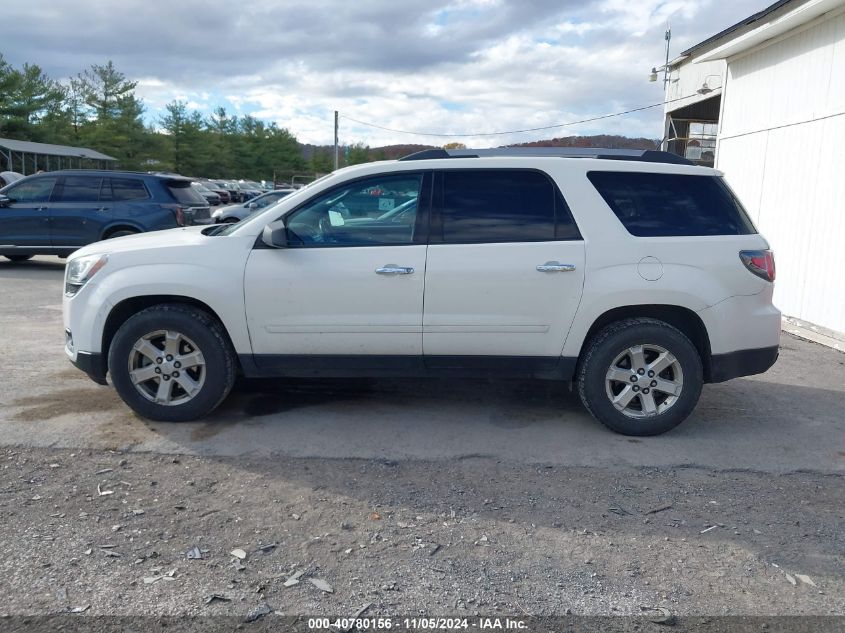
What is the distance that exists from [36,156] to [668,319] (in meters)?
42.6

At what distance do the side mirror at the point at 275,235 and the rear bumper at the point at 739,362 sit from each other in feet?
10.1

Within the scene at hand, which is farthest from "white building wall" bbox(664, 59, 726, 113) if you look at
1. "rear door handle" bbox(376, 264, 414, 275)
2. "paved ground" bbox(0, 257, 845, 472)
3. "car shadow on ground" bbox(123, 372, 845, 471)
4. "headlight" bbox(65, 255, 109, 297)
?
"headlight" bbox(65, 255, 109, 297)

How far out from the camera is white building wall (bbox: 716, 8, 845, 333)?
9.12m

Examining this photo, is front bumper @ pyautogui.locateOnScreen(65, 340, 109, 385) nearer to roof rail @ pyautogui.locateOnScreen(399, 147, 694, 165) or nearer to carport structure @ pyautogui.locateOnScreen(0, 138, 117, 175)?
roof rail @ pyautogui.locateOnScreen(399, 147, 694, 165)

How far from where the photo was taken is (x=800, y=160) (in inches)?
392

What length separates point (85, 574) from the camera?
11.2ft

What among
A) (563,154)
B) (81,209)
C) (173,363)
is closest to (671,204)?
(563,154)

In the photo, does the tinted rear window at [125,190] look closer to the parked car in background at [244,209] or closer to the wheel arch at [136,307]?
the parked car in background at [244,209]

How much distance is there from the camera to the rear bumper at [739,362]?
5.33 metres

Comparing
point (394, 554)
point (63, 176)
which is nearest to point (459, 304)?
point (394, 554)

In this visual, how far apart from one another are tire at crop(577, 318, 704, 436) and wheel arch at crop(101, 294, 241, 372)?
253 centimetres

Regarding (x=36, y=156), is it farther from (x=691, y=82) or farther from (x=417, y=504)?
(x=417, y=504)

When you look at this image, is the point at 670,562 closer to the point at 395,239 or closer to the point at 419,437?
the point at 419,437

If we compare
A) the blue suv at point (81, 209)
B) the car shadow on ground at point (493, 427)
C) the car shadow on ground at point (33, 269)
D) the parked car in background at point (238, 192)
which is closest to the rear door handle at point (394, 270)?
the car shadow on ground at point (493, 427)
